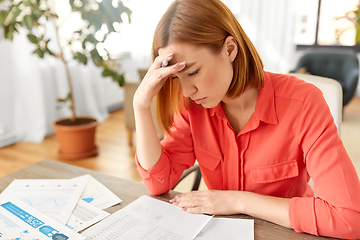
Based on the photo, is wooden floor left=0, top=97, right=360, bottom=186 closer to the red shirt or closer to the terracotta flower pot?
the terracotta flower pot

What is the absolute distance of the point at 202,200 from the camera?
83cm

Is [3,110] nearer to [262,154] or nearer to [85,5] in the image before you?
[85,5]

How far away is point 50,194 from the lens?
0.90 m

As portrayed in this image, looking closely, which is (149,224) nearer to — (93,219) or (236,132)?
(93,219)

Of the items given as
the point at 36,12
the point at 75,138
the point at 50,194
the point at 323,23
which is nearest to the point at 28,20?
the point at 36,12

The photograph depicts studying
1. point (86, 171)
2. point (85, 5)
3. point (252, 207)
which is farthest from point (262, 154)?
point (85, 5)

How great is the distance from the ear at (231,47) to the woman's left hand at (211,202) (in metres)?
0.38

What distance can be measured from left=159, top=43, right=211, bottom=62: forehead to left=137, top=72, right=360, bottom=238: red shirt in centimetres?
24

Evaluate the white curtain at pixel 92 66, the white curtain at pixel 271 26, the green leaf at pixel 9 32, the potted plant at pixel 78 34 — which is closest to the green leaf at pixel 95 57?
A: the potted plant at pixel 78 34

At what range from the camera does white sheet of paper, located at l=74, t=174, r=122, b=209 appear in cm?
86

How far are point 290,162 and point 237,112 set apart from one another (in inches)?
9.1

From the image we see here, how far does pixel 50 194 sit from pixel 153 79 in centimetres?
45

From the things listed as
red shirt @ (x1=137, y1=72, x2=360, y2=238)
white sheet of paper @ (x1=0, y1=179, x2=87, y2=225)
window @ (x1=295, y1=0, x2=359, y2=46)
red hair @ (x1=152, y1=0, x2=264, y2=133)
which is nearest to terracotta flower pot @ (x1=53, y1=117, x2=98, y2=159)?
white sheet of paper @ (x1=0, y1=179, x2=87, y2=225)

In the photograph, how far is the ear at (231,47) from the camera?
0.83 meters
